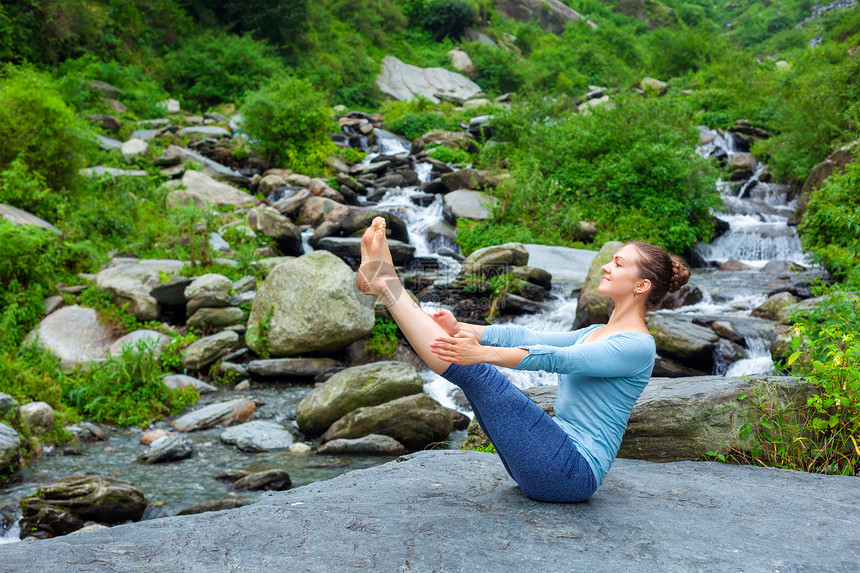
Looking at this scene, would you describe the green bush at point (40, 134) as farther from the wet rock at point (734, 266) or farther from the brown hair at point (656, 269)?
the wet rock at point (734, 266)

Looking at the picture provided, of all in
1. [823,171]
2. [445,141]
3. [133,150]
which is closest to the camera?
[823,171]

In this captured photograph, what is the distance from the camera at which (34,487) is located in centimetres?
536

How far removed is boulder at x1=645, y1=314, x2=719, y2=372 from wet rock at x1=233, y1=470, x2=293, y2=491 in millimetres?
5044

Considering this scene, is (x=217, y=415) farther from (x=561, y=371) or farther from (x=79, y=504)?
(x=561, y=371)

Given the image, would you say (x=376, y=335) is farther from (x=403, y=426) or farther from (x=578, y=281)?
(x=578, y=281)

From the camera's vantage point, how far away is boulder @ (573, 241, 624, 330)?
9102 millimetres

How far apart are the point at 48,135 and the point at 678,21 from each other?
49.7 meters

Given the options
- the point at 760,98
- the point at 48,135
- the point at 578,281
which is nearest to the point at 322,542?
the point at 578,281

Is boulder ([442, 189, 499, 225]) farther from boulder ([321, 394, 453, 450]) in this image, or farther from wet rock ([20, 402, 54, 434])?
wet rock ([20, 402, 54, 434])

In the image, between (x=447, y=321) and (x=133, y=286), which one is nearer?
(x=447, y=321)

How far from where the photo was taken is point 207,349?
8.79m

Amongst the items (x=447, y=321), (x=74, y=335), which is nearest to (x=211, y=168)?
(x=74, y=335)

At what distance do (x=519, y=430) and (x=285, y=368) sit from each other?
6.72m

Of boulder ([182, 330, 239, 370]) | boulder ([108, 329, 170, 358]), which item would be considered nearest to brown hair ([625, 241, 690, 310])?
boulder ([108, 329, 170, 358])
